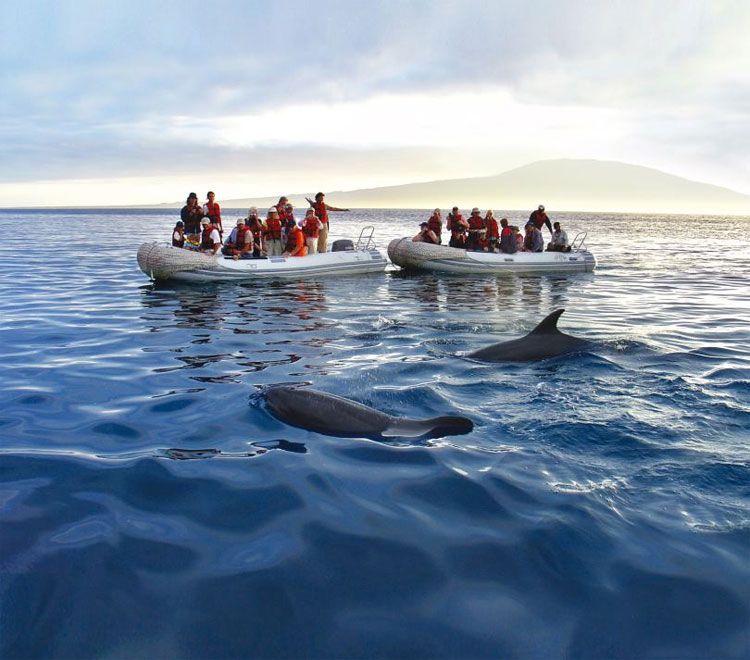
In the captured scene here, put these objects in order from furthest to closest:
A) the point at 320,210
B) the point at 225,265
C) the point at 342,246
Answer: the point at 342,246
the point at 320,210
the point at 225,265

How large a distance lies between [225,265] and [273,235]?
267 cm

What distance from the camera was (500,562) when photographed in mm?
4484

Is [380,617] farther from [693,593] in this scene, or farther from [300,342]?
[300,342]

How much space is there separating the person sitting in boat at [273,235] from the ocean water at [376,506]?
37.6 feet

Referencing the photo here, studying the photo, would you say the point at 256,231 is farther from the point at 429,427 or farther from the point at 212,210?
the point at 429,427

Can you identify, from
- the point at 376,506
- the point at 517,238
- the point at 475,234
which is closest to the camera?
the point at 376,506

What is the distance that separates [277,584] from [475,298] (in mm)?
14857

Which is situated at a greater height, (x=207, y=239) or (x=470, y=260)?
(x=207, y=239)

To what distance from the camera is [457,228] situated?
24.8 metres

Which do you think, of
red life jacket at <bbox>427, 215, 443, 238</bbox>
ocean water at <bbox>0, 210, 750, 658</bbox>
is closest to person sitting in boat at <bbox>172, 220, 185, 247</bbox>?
red life jacket at <bbox>427, 215, 443, 238</bbox>

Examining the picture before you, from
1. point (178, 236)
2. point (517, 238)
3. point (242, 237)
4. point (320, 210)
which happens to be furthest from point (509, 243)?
point (178, 236)

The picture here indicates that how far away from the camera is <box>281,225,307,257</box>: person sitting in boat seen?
22234 millimetres

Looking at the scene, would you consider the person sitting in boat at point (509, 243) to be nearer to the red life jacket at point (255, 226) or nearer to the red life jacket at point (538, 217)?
the red life jacket at point (538, 217)

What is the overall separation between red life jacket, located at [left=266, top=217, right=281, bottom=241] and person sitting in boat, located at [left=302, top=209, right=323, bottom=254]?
3.19 feet
